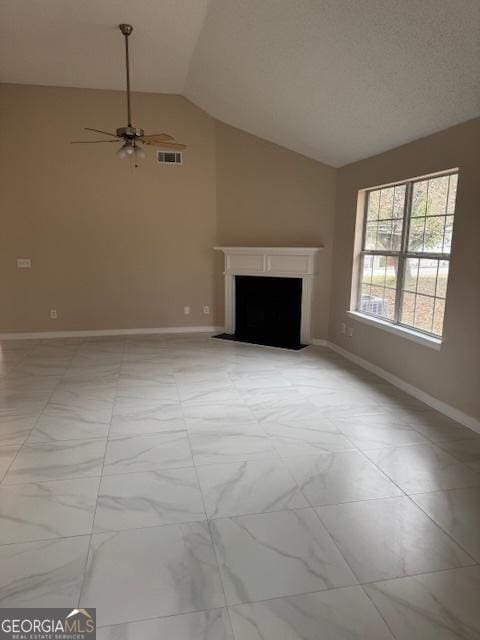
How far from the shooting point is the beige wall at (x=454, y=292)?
10.7ft

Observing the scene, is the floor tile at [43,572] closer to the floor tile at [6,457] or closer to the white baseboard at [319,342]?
the floor tile at [6,457]

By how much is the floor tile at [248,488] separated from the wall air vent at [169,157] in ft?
15.6

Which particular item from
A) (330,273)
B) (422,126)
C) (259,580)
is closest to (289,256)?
(330,273)

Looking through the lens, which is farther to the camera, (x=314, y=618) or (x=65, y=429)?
(x=65, y=429)

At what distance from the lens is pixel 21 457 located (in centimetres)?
286

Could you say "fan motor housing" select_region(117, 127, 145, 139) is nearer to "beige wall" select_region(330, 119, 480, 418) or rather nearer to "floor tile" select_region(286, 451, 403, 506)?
"beige wall" select_region(330, 119, 480, 418)

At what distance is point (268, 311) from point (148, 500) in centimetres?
404

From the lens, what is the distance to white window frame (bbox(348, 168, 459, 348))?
12.6ft

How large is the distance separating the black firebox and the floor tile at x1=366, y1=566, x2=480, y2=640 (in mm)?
3998

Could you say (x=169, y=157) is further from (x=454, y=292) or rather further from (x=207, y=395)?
(x=454, y=292)

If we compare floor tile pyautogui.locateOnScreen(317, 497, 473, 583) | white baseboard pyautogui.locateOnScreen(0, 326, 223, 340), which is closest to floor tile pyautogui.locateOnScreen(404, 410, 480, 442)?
floor tile pyautogui.locateOnScreen(317, 497, 473, 583)

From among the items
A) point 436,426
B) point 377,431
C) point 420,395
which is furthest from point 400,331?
point 377,431

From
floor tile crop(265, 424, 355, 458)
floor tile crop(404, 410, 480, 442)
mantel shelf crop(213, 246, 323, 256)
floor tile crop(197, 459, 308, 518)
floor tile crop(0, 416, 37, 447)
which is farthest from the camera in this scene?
mantel shelf crop(213, 246, 323, 256)

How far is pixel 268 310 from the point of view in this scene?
6137 millimetres
